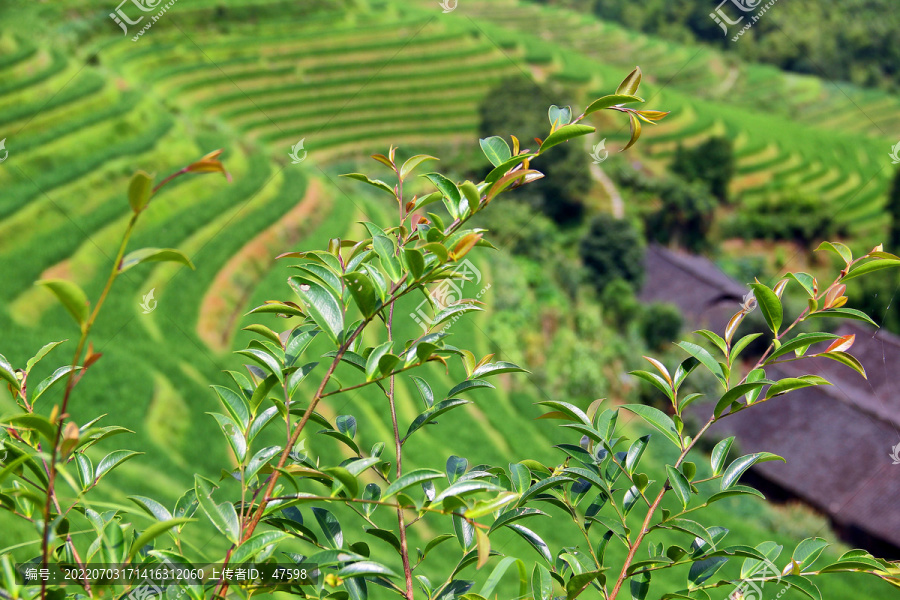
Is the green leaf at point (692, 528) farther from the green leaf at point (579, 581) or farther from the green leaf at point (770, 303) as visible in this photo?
the green leaf at point (770, 303)

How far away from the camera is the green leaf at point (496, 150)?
1164 mm

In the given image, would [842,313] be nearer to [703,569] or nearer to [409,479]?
[703,569]

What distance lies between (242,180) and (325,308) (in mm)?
9082

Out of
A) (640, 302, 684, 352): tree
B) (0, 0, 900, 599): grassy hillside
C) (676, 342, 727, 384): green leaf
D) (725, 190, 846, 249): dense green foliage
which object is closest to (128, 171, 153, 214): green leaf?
(676, 342, 727, 384): green leaf

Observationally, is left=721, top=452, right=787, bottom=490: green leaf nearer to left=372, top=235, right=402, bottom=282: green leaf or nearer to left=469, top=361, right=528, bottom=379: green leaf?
left=469, top=361, right=528, bottom=379: green leaf

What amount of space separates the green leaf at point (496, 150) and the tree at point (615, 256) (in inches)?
433

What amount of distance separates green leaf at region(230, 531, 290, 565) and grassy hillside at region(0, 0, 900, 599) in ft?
5.61

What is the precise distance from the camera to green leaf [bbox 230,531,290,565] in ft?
3.09

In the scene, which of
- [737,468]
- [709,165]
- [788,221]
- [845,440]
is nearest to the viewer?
[737,468]

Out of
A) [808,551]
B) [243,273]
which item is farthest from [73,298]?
[243,273]

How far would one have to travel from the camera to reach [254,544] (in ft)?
3.13

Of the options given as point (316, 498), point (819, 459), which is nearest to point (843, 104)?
point (819, 459)

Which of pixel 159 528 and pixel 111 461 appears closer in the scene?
pixel 159 528

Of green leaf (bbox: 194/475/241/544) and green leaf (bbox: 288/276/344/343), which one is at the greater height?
green leaf (bbox: 288/276/344/343)
